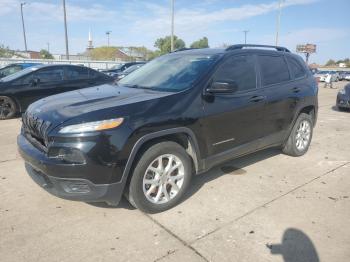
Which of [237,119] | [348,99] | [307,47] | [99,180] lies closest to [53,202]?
[99,180]

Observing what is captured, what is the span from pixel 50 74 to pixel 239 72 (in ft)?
21.6

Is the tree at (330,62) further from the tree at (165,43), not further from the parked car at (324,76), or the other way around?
the parked car at (324,76)

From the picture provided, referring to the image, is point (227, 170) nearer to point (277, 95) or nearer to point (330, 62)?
point (277, 95)

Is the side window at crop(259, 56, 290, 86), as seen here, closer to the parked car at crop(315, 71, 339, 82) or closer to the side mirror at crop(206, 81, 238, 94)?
the side mirror at crop(206, 81, 238, 94)

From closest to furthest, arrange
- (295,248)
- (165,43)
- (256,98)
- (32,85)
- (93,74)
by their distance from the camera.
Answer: (295,248) → (256,98) → (32,85) → (93,74) → (165,43)

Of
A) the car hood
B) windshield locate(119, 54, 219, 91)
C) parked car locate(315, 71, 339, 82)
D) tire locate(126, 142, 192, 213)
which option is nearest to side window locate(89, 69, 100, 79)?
windshield locate(119, 54, 219, 91)

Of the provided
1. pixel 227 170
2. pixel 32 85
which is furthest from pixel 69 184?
pixel 32 85

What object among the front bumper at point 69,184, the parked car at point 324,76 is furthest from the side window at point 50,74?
the parked car at point 324,76

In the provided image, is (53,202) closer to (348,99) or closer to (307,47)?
(348,99)

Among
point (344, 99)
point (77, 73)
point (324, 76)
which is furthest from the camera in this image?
point (324, 76)

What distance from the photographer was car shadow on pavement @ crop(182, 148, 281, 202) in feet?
14.1

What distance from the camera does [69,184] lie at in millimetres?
3074

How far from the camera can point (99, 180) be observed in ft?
10.1

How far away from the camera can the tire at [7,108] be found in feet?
28.4
